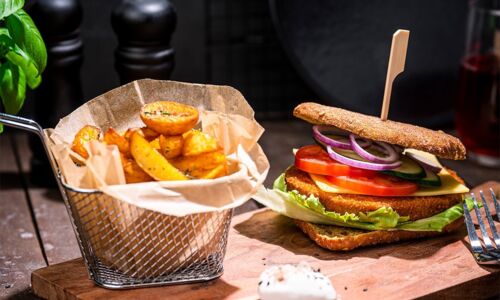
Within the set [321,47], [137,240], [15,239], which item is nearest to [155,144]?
[137,240]

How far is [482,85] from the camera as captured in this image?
2.21m

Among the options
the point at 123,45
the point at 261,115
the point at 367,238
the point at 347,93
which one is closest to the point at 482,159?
the point at 347,93

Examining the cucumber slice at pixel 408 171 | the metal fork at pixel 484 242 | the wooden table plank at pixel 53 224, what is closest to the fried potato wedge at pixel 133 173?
the wooden table plank at pixel 53 224

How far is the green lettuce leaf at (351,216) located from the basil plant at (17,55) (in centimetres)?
51

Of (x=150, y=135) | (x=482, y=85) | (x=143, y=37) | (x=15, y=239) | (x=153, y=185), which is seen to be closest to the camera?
(x=153, y=185)

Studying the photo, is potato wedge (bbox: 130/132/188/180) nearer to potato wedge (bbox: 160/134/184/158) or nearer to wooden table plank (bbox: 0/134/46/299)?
potato wedge (bbox: 160/134/184/158)

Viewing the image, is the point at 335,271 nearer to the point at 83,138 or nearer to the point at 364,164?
the point at 364,164

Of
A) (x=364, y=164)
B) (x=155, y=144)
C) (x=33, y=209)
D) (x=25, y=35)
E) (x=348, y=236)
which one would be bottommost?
(x=33, y=209)

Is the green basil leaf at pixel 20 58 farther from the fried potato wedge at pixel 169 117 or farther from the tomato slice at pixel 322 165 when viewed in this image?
the tomato slice at pixel 322 165

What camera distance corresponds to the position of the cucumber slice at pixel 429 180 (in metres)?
1.62

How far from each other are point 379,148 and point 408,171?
7 centimetres

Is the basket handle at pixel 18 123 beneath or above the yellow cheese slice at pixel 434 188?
above

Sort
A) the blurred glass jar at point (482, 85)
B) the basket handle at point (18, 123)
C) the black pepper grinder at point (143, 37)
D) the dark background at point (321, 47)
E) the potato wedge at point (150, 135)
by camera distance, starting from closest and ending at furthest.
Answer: the basket handle at point (18, 123)
the potato wedge at point (150, 135)
the black pepper grinder at point (143, 37)
the blurred glass jar at point (482, 85)
the dark background at point (321, 47)

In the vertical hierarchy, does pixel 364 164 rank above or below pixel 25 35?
below
